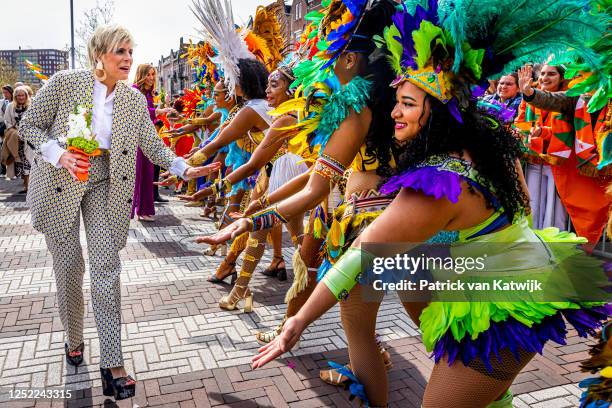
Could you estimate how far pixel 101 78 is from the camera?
10.0ft

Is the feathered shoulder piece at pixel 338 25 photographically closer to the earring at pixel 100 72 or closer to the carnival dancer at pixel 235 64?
the earring at pixel 100 72

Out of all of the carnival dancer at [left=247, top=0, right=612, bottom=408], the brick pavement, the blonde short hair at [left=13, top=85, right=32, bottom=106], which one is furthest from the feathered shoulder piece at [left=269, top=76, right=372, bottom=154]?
the blonde short hair at [left=13, top=85, right=32, bottom=106]

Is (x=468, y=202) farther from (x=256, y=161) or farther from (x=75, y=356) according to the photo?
(x=75, y=356)

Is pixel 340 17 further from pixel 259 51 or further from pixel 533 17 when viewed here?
pixel 259 51

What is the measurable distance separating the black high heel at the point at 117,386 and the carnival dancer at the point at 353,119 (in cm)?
138

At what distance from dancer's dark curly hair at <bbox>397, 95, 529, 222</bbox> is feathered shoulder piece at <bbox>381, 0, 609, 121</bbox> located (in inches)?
2.5

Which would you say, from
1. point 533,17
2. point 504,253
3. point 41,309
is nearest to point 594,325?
point 504,253

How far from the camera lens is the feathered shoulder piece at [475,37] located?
190 centimetres

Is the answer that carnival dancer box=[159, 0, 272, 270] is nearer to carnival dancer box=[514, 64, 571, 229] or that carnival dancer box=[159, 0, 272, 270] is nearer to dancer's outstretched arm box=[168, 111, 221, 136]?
dancer's outstretched arm box=[168, 111, 221, 136]

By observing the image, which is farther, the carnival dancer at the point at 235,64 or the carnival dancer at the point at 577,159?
the carnival dancer at the point at 577,159

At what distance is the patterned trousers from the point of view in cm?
303

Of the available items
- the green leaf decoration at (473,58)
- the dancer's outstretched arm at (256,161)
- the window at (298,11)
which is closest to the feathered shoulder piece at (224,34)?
the dancer's outstretched arm at (256,161)

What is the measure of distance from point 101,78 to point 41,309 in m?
2.46

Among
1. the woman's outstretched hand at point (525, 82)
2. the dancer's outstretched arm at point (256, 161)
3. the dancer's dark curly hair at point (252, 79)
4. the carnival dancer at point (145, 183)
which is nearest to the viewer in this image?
the dancer's outstretched arm at point (256, 161)
